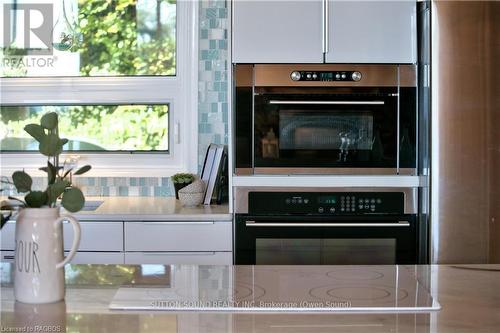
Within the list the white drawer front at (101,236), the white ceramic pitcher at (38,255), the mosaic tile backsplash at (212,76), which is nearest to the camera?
the white ceramic pitcher at (38,255)

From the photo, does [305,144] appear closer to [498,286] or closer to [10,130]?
[498,286]

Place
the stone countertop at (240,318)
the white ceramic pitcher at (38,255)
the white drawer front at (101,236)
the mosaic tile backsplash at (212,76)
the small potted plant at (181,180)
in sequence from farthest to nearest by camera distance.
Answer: the mosaic tile backsplash at (212,76) < the small potted plant at (181,180) < the white drawer front at (101,236) < the white ceramic pitcher at (38,255) < the stone countertop at (240,318)

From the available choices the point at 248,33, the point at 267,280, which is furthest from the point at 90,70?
the point at 267,280

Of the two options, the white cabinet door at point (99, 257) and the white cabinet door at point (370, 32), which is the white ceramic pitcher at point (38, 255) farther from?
the white cabinet door at point (370, 32)

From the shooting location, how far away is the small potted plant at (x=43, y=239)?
4.91 feet

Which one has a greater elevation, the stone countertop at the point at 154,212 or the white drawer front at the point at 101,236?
the stone countertop at the point at 154,212

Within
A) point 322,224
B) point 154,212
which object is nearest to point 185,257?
point 154,212

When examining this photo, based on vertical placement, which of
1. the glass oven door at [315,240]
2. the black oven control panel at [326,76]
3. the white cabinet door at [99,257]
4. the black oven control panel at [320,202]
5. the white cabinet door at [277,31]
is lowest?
the white cabinet door at [99,257]

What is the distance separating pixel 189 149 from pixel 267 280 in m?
2.04

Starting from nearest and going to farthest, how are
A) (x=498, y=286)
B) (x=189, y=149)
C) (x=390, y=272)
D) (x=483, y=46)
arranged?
(x=498, y=286), (x=390, y=272), (x=483, y=46), (x=189, y=149)

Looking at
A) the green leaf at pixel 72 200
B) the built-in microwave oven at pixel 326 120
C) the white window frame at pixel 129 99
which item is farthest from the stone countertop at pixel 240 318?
the white window frame at pixel 129 99

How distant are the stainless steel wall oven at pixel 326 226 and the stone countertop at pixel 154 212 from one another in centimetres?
14

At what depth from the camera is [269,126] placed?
3061 mm

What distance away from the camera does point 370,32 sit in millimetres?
3076
